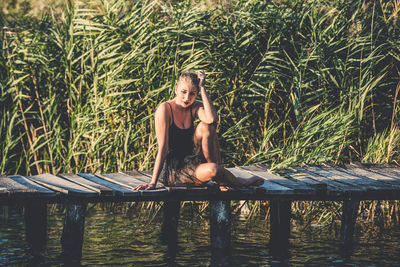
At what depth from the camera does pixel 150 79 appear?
23.0 ft

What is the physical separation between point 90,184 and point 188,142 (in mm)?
949

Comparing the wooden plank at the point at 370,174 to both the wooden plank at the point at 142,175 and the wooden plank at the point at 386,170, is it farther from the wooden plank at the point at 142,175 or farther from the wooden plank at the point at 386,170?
the wooden plank at the point at 142,175

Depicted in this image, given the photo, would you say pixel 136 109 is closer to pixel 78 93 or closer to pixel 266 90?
pixel 78 93

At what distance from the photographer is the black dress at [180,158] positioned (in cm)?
536

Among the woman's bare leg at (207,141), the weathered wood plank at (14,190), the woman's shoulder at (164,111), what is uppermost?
the woman's shoulder at (164,111)

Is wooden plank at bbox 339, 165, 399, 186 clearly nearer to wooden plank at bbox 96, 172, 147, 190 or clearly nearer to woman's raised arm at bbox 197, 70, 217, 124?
woman's raised arm at bbox 197, 70, 217, 124

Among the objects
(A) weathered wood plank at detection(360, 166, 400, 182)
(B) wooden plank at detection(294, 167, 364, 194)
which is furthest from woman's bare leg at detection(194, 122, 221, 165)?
(A) weathered wood plank at detection(360, 166, 400, 182)

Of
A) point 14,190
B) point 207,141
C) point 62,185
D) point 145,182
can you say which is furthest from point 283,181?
point 14,190

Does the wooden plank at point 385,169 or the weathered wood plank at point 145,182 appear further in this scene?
the wooden plank at point 385,169

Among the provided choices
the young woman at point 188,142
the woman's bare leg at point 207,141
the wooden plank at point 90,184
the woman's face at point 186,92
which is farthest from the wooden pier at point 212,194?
the woman's face at point 186,92

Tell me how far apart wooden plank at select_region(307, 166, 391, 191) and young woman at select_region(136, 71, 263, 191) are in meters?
1.09

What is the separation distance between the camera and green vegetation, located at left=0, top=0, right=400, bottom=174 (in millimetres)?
6953

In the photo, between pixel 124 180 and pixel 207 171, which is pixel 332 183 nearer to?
pixel 207 171

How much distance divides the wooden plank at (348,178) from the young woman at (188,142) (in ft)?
3.56
